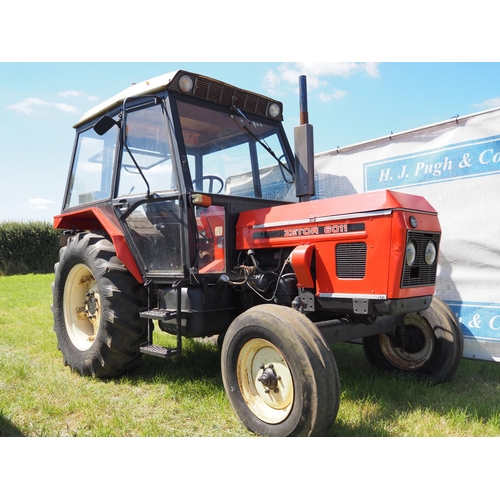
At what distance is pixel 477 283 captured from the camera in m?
4.52

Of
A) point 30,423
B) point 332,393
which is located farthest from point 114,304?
point 332,393

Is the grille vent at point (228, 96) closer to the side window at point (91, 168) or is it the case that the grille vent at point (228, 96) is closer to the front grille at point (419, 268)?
the side window at point (91, 168)

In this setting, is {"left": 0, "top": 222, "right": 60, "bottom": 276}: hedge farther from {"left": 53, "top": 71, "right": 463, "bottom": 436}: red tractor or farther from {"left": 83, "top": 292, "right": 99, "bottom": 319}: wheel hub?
{"left": 53, "top": 71, "right": 463, "bottom": 436}: red tractor

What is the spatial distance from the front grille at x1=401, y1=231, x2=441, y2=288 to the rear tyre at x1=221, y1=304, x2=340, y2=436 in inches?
30.0

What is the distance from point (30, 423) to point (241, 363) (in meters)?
1.53

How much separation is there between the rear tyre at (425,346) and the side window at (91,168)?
3.01 meters

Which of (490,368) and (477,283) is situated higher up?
(477,283)

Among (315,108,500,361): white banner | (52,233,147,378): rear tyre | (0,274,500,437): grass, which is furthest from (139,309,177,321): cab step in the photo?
(315,108,500,361): white banner

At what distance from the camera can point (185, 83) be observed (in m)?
3.75

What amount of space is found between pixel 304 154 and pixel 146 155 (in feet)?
4.47

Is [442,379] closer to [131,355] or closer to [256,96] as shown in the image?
[131,355]

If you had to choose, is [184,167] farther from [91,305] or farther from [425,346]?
[425,346]

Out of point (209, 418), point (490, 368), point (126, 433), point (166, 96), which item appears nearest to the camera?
point (126, 433)

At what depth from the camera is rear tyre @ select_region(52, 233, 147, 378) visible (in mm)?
3887
